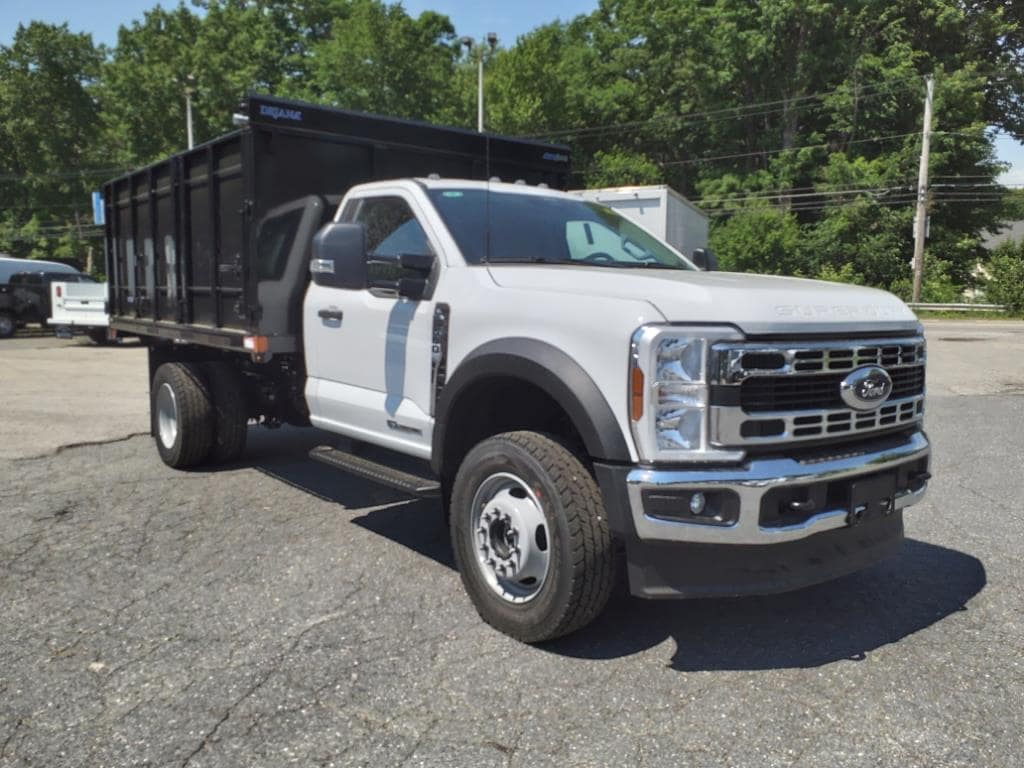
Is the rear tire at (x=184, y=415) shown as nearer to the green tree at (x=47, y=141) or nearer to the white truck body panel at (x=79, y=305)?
the white truck body panel at (x=79, y=305)

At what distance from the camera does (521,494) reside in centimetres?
380

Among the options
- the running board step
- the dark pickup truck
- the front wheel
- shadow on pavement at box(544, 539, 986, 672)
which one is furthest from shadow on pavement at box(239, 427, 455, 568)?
the dark pickup truck

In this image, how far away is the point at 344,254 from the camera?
443 centimetres

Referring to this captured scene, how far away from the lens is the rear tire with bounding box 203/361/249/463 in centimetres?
675

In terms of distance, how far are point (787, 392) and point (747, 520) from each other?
20.8 inches

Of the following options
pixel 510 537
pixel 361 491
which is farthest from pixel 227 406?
pixel 510 537

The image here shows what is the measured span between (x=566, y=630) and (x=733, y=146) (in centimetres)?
4389

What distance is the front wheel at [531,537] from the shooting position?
3455mm

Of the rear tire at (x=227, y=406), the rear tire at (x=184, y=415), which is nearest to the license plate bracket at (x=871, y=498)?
the rear tire at (x=227, y=406)

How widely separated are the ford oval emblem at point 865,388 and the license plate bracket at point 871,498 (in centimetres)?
31

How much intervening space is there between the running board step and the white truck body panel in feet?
54.2

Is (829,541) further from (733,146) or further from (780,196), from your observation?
(733,146)

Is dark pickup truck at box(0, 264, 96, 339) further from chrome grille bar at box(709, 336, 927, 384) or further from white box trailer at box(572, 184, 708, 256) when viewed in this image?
chrome grille bar at box(709, 336, 927, 384)

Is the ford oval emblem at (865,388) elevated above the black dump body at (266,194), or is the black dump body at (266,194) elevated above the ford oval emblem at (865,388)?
the black dump body at (266,194)
